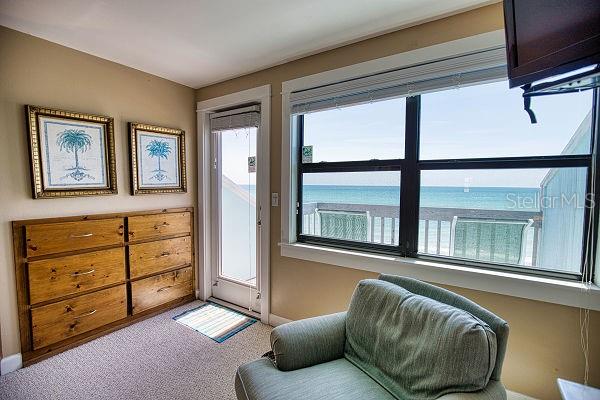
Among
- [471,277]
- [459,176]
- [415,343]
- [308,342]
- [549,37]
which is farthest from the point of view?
[459,176]

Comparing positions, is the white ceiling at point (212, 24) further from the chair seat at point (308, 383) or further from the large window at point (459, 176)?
the chair seat at point (308, 383)

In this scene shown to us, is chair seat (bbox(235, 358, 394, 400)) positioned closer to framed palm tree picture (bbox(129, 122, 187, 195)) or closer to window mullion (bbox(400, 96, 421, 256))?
window mullion (bbox(400, 96, 421, 256))

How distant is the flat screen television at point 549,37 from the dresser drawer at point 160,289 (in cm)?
315

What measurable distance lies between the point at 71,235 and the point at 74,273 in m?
0.31


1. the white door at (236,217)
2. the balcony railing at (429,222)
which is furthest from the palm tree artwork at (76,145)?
the balcony railing at (429,222)

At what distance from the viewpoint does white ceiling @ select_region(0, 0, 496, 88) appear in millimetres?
1706

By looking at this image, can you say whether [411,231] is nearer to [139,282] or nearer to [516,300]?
[516,300]

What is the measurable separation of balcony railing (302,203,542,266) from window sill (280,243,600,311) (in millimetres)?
141

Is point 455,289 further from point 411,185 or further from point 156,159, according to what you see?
point 156,159

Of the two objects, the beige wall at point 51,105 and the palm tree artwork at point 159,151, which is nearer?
the beige wall at point 51,105

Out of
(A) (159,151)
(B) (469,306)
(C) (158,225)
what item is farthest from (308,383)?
(A) (159,151)

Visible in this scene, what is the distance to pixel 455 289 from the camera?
5.92ft

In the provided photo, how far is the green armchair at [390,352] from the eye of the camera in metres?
1.08

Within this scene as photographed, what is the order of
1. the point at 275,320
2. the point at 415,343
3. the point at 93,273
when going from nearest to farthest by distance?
the point at 415,343, the point at 93,273, the point at 275,320
